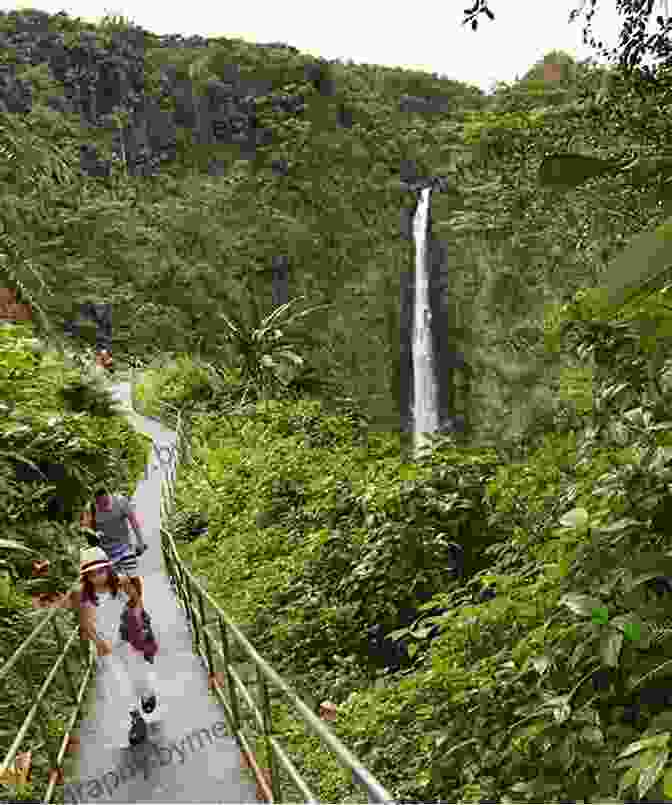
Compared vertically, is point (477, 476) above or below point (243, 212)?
below

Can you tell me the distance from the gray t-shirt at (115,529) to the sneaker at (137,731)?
5.09ft

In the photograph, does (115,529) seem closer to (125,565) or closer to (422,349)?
(125,565)

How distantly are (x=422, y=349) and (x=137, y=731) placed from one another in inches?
1360

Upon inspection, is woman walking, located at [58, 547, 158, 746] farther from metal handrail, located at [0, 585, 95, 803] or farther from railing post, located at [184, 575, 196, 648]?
railing post, located at [184, 575, 196, 648]

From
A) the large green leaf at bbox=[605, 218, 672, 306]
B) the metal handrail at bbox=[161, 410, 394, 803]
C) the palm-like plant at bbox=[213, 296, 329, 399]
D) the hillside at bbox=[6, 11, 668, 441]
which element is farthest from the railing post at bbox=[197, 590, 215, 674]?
the hillside at bbox=[6, 11, 668, 441]

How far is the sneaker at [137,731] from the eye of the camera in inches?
201

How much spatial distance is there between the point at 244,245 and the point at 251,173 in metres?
6.21

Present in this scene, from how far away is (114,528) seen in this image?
6430mm

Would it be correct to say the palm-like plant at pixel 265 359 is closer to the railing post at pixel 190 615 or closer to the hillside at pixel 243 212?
the hillside at pixel 243 212

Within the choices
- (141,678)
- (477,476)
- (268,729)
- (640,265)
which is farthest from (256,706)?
(477,476)

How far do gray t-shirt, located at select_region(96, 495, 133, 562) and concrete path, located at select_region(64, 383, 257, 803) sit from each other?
909 mm

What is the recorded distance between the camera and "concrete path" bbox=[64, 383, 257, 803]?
15.1ft

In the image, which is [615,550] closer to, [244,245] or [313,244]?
[244,245]

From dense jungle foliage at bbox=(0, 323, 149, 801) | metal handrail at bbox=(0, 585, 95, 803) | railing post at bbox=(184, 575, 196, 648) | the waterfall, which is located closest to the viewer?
metal handrail at bbox=(0, 585, 95, 803)
